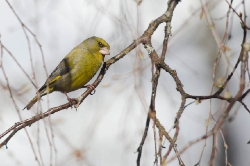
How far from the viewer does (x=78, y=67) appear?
5906 mm

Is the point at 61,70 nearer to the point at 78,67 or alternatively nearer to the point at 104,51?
Answer: the point at 78,67

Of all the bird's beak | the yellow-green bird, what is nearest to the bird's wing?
the yellow-green bird

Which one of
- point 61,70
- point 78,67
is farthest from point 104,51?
point 61,70

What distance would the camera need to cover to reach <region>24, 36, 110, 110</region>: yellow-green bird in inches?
231

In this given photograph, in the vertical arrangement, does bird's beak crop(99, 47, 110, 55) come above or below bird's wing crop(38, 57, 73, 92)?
above

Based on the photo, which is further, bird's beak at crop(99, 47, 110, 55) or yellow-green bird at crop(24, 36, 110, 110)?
bird's beak at crop(99, 47, 110, 55)

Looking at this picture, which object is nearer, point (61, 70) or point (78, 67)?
point (78, 67)

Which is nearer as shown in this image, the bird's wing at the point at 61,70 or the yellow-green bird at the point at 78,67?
the yellow-green bird at the point at 78,67

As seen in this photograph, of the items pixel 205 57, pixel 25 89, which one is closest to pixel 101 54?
pixel 25 89

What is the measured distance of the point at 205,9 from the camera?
3.97 meters

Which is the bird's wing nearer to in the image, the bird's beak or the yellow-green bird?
the yellow-green bird

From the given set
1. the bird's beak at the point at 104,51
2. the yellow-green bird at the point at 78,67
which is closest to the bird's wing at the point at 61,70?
the yellow-green bird at the point at 78,67

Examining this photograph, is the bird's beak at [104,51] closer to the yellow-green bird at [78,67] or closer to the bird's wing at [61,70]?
the yellow-green bird at [78,67]

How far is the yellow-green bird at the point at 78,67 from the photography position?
231 inches
